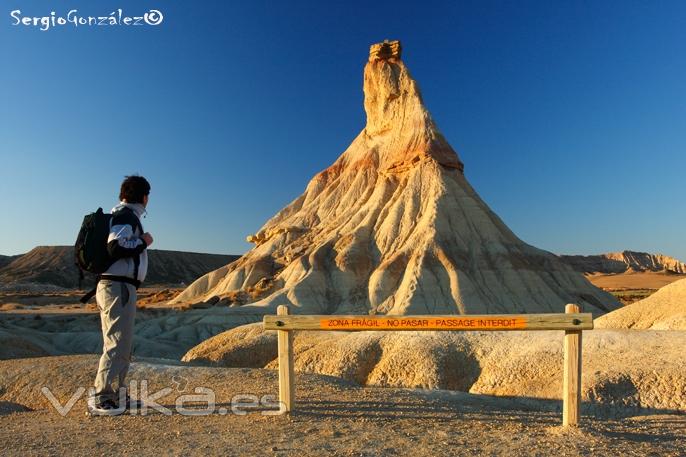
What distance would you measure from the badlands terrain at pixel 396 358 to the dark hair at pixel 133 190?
7.75 feet

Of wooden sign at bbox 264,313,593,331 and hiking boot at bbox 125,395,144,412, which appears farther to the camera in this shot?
hiking boot at bbox 125,395,144,412

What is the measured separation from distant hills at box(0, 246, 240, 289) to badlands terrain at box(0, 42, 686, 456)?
167ft

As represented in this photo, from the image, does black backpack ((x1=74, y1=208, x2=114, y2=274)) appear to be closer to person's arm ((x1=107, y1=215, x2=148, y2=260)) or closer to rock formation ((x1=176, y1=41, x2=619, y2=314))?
person's arm ((x1=107, y1=215, x2=148, y2=260))

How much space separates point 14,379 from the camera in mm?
9016

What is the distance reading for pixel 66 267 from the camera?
85.8 meters

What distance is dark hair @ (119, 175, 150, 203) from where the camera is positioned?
18.7ft

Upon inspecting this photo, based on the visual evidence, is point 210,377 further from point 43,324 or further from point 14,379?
point 43,324

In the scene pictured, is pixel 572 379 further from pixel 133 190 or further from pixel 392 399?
pixel 133 190

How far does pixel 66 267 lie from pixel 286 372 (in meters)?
91.5

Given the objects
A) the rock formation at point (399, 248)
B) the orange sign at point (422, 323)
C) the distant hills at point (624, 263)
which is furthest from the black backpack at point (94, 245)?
the distant hills at point (624, 263)

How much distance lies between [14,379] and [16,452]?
524 centimetres

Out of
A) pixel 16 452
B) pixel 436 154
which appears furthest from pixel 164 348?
pixel 436 154
